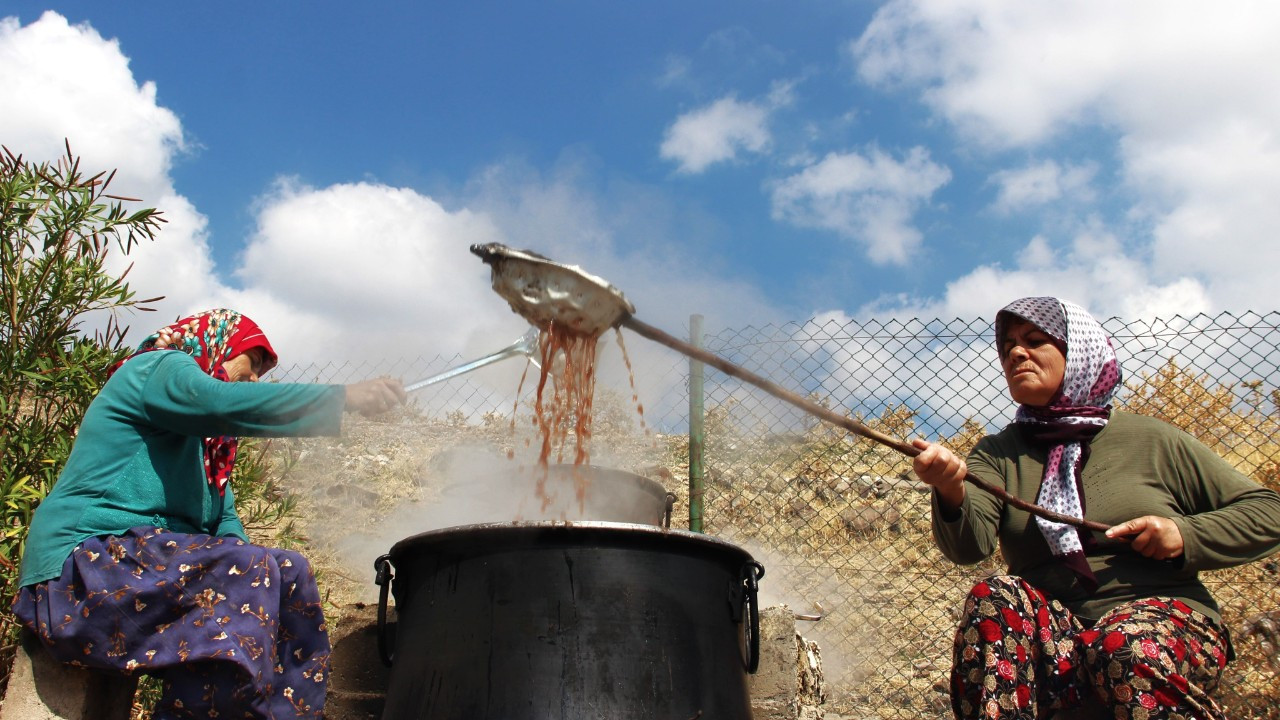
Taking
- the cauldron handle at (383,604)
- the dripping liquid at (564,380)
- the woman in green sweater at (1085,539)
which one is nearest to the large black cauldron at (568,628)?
the cauldron handle at (383,604)

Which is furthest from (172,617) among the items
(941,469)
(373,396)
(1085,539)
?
(1085,539)

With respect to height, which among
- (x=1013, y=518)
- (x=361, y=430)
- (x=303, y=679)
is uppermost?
(x=361, y=430)

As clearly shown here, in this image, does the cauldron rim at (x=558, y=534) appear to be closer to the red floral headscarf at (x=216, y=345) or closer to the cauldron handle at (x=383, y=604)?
the cauldron handle at (x=383, y=604)

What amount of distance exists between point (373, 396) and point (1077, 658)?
2206mm

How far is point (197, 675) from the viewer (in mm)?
2520

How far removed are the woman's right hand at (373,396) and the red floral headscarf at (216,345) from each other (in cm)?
60

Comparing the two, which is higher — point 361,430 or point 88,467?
point 361,430

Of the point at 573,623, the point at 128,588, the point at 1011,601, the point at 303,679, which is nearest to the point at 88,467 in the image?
the point at 128,588

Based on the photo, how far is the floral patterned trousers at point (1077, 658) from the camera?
7.34ft

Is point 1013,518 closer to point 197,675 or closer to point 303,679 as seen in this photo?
point 303,679

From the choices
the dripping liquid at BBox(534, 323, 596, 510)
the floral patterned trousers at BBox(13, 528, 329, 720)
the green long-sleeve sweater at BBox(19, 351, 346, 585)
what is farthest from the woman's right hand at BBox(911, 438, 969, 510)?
the floral patterned trousers at BBox(13, 528, 329, 720)

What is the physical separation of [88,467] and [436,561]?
1080 mm

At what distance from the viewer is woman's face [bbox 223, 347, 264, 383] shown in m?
3.06

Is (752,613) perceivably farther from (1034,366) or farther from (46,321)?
(46,321)
